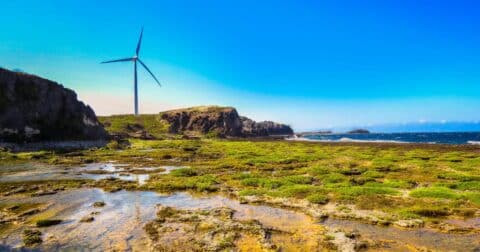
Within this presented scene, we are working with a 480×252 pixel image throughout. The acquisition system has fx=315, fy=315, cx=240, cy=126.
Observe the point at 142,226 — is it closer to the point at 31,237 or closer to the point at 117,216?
the point at 117,216

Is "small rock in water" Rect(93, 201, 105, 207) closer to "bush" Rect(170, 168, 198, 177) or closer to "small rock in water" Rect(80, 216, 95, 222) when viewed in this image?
"small rock in water" Rect(80, 216, 95, 222)

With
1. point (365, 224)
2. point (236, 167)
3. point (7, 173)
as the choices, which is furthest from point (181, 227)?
point (7, 173)

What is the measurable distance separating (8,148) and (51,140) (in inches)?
854

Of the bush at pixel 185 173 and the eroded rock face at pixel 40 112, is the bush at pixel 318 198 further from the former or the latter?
the eroded rock face at pixel 40 112

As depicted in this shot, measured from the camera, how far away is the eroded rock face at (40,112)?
2943 inches

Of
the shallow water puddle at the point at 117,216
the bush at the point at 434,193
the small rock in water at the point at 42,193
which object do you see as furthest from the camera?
the small rock in water at the point at 42,193

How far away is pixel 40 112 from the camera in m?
85.2

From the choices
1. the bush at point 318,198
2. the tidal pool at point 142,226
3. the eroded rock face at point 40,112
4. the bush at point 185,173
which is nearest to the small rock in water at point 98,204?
the tidal pool at point 142,226

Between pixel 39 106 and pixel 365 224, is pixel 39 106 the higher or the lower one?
the higher one

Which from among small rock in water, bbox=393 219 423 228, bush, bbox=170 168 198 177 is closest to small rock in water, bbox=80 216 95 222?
bush, bbox=170 168 198 177

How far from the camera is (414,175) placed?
117ft

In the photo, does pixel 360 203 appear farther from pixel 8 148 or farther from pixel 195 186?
pixel 8 148

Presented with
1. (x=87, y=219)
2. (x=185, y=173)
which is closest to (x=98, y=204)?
(x=87, y=219)

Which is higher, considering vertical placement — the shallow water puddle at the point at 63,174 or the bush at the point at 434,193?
the shallow water puddle at the point at 63,174
